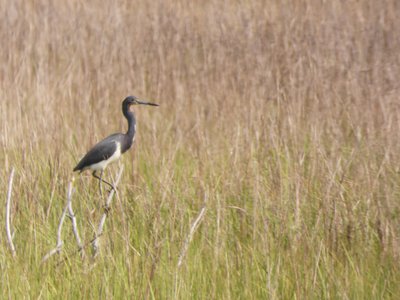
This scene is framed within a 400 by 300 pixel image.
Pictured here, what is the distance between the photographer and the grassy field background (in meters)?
2.73

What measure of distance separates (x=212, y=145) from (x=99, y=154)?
693 mm

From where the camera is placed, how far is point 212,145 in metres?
3.90

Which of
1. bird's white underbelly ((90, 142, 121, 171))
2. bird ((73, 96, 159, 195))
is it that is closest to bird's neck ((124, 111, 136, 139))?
bird ((73, 96, 159, 195))

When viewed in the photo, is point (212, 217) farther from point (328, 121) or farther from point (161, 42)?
point (161, 42)

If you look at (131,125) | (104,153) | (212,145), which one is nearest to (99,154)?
(104,153)

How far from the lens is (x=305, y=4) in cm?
531

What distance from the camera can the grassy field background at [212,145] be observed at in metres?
2.73

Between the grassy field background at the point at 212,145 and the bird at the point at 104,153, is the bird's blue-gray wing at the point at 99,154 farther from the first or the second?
the grassy field background at the point at 212,145

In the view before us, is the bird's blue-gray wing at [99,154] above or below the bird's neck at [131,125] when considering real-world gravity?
below

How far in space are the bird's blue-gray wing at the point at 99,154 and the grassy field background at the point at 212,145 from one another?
0.12 meters

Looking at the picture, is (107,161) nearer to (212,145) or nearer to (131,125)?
(131,125)

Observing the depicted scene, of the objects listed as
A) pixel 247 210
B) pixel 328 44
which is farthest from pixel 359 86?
pixel 247 210

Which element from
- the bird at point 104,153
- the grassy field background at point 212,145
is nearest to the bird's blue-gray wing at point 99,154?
the bird at point 104,153

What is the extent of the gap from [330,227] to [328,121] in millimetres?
1088
